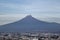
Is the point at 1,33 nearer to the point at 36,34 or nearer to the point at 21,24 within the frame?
the point at 21,24

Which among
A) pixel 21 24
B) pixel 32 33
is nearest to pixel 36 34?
pixel 32 33

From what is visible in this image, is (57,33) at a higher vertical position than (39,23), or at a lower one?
lower

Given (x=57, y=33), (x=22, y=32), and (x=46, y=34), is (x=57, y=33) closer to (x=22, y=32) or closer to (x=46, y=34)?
(x=46, y=34)

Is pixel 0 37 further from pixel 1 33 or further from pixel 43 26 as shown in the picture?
pixel 43 26

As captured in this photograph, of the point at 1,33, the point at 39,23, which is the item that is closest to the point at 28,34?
the point at 39,23

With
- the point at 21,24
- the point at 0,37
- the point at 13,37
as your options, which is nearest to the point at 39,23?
the point at 21,24
